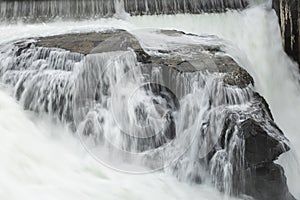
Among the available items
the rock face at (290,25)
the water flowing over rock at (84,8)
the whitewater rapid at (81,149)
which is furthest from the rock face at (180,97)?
the rock face at (290,25)

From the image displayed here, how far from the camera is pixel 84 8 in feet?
24.1

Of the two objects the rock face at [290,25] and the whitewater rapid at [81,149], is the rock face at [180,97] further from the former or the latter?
the rock face at [290,25]

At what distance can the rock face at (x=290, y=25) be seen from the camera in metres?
6.88

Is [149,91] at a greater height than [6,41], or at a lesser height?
lesser

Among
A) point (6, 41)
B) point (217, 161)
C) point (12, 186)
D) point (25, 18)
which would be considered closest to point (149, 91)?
point (217, 161)

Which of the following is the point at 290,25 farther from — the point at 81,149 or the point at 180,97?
the point at 81,149

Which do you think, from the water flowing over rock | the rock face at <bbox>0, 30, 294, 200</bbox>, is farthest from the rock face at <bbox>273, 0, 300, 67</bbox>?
the rock face at <bbox>0, 30, 294, 200</bbox>

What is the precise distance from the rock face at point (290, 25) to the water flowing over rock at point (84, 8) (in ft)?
3.22

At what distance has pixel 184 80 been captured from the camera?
4664 millimetres

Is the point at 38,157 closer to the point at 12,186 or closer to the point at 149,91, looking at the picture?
the point at 12,186

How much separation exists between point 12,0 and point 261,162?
4916 millimetres

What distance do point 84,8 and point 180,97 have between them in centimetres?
333

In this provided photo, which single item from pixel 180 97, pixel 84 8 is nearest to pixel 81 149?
pixel 180 97

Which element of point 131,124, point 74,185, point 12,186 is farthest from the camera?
point 131,124
